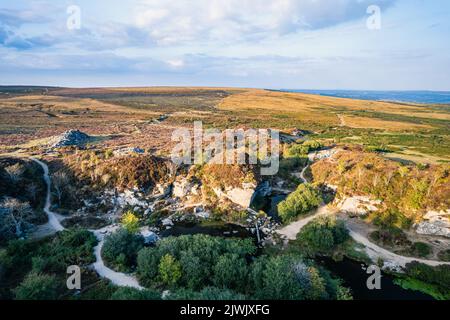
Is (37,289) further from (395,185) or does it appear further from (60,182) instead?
(395,185)

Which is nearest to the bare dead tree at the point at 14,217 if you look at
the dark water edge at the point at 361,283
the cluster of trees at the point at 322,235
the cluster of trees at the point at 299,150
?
the cluster of trees at the point at 322,235

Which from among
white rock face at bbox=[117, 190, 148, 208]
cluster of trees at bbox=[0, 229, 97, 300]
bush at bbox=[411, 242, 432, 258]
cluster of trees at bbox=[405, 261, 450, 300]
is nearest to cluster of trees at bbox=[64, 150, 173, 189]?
white rock face at bbox=[117, 190, 148, 208]

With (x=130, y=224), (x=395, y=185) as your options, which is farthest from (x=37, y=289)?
(x=395, y=185)

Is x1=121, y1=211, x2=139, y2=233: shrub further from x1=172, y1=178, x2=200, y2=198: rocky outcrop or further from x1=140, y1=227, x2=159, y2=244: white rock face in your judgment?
x1=172, y1=178, x2=200, y2=198: rocky outcrop

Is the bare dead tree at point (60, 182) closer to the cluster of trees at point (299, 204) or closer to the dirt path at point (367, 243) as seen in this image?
the cluster of trees at point (299, 204)
